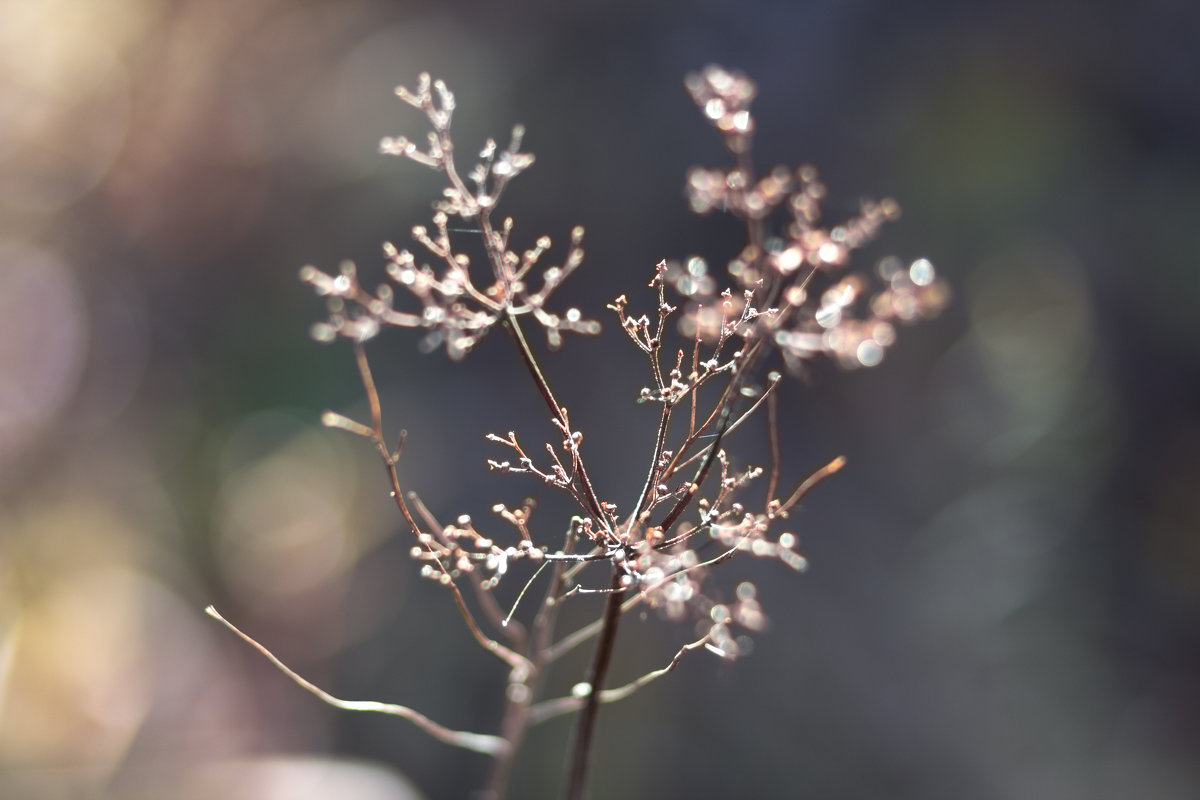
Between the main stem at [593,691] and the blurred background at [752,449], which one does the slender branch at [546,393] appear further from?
the blurred background at [752,449]

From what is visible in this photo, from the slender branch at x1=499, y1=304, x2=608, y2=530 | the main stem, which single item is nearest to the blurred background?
the main stem

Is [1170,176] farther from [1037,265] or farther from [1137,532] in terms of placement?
[1137,532]

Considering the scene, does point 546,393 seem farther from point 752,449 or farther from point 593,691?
point 752,449

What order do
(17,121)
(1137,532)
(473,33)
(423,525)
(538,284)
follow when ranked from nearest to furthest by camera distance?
(538,284) < (1137,532) < (423,525) < (473,33) < (17,121)

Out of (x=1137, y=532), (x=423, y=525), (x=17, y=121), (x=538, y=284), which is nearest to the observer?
(x=538, y=284)

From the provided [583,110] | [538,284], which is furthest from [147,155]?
[538,284]

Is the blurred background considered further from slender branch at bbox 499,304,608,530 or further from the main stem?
slender branch at bbox 499,304,608,530

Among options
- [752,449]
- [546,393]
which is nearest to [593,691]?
[546,393]

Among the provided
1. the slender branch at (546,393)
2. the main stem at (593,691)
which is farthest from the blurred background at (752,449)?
the slender branch at (546,393)
